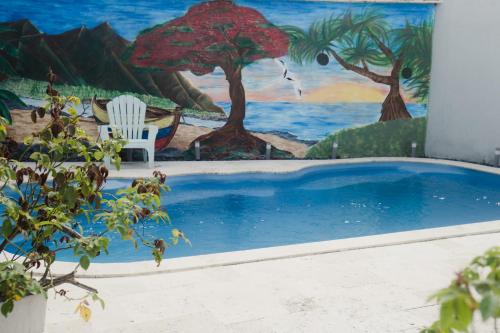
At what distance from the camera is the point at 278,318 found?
3123 mm

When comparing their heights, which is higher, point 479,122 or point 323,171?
point 479,122

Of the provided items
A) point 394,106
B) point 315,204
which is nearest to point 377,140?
point 394,106

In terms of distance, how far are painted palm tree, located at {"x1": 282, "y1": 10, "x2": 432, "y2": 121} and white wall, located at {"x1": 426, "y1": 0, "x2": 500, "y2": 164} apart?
0.30 m

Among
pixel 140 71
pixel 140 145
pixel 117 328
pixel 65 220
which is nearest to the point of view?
pixel 65 220

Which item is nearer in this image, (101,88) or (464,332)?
(464,332)

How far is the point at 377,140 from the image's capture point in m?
10.0

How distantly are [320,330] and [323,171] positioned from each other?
623 cm

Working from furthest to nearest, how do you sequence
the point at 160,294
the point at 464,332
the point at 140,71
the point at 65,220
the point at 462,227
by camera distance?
1. the point at 140,71
2. the point at 462,227
3. the point at 160,294
4. the point at 65,220
5. the point at 464,332

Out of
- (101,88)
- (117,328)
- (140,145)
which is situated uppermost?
(101,88)

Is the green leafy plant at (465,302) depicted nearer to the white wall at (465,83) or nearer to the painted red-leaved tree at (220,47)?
the painted red-leaved tree at (220,47)

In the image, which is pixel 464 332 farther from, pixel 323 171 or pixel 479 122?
pixel 479 122

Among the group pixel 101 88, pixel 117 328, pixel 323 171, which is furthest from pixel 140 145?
pixel 117 328

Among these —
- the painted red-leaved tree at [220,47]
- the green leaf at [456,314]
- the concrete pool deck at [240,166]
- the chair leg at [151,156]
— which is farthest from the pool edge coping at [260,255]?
the painted red-leaved tree at [220,47]

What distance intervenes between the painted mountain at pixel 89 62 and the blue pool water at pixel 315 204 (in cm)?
182
